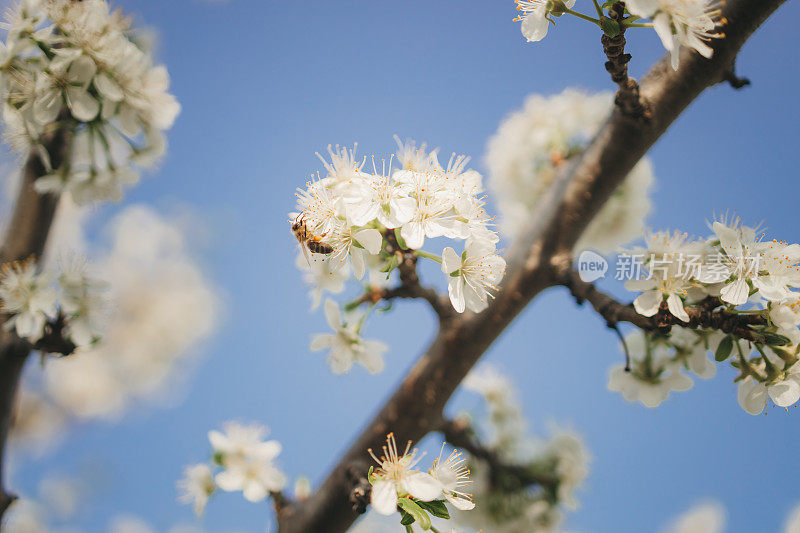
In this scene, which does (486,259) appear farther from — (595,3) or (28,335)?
(28,335)

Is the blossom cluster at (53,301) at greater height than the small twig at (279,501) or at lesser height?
greater

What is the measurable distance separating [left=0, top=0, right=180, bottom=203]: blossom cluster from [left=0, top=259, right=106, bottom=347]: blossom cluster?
0.90 feet

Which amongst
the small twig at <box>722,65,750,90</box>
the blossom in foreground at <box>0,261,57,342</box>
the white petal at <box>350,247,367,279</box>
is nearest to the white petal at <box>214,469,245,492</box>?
the blossom in foreground at <box>0,261,57,342</box>

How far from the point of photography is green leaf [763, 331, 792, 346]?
105 centimetres

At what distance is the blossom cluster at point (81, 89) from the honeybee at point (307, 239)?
32.3 inches

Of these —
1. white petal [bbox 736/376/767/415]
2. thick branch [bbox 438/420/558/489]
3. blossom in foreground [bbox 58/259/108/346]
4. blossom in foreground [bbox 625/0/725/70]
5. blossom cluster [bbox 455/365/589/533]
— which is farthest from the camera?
blossom cluster [bbox 455/365/589/533]

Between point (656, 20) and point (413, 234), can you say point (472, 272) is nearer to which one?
point (413, 234)

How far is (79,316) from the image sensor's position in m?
1.68

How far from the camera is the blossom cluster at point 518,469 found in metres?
2.32

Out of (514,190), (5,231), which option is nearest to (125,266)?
(5,231)

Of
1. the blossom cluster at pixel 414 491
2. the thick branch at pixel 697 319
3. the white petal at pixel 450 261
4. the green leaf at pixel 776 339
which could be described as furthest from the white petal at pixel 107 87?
the green leaf at pixel 776 339

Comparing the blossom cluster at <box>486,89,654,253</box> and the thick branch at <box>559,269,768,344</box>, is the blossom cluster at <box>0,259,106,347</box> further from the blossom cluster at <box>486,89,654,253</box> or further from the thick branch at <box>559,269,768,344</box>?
the blossom cluster at <box>486,89,654,253</box>

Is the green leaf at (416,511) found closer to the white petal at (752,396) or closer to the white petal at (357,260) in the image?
the white petal at (357,260)

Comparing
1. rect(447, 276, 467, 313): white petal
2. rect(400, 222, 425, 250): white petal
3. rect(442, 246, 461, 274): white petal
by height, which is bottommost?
rect(447, 276, 467, 313): white petal
